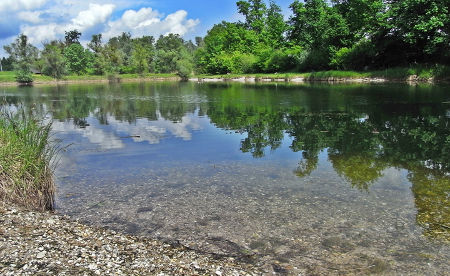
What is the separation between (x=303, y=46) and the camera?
84.4 meters

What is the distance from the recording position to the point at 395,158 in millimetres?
13688

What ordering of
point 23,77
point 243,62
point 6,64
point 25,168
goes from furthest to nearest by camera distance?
point 6,64 → point 23,77 → point 243,62 → point 25,168

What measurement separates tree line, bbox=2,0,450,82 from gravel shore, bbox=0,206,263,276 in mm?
54506

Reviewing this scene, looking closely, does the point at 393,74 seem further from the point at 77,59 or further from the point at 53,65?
the point at 77,59

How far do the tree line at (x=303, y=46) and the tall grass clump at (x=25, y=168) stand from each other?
5448cm

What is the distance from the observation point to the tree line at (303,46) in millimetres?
54469

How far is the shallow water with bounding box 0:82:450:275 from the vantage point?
7.11 metres

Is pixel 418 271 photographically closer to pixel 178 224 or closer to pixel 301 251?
pixel 301 251

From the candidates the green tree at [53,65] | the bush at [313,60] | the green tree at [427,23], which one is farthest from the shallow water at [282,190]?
the green tree at [53,65]

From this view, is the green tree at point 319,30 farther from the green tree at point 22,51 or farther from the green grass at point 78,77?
the green tree at point 22,51

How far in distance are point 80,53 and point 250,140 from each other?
143 meters

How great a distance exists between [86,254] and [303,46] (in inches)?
3332

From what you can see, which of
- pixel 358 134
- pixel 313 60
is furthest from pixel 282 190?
pixel 313 60

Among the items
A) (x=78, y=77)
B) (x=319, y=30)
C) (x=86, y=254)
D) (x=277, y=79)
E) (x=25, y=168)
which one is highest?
(x=319, y=30)
